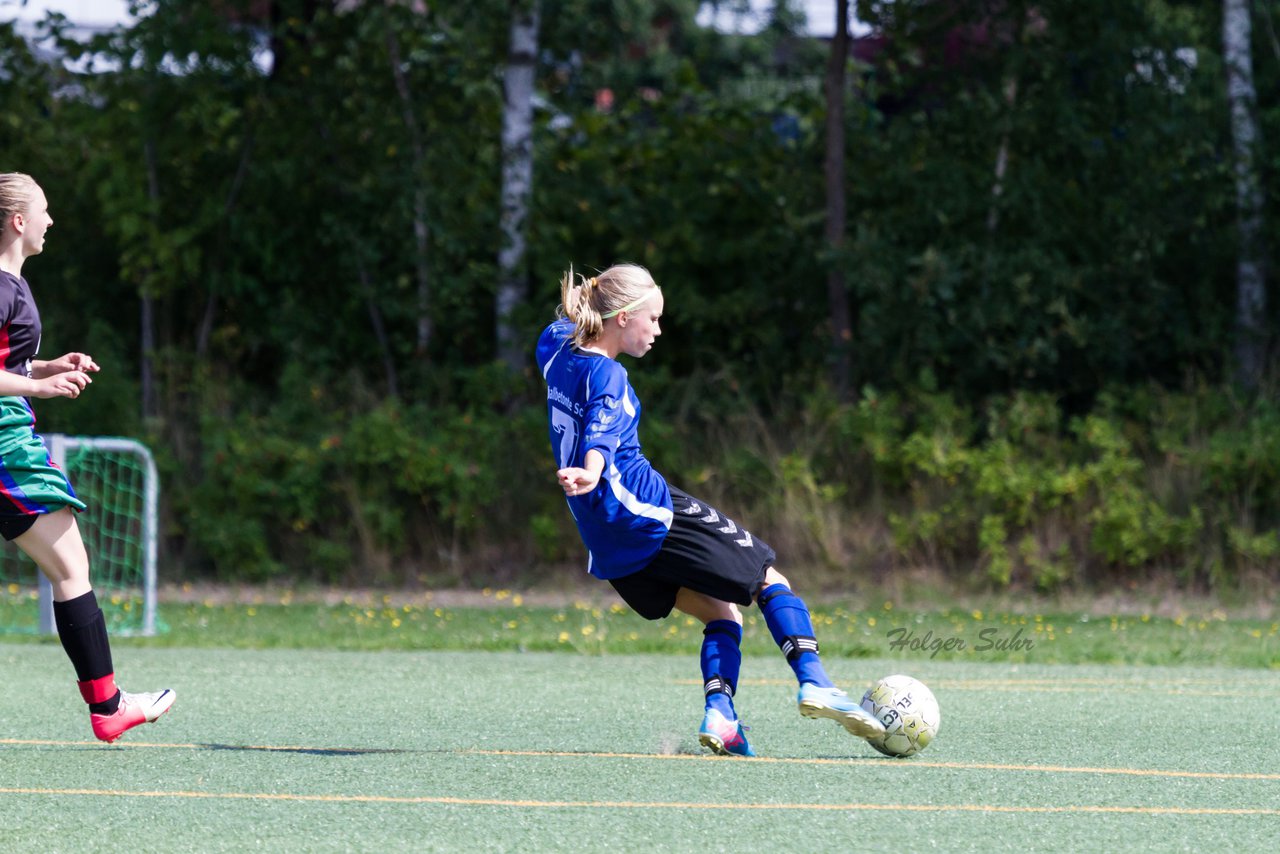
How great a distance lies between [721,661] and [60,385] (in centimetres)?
231

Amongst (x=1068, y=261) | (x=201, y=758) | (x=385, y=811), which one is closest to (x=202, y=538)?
→ (x=1068, y=261)

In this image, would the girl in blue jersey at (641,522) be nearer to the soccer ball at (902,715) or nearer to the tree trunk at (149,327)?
the soccer ball at (902,715)

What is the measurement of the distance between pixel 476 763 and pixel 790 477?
9020mm

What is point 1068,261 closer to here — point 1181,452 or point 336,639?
point 1181,452

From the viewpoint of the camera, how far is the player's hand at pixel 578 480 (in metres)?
5.30

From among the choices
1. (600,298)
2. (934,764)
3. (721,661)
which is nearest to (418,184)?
(600,298)

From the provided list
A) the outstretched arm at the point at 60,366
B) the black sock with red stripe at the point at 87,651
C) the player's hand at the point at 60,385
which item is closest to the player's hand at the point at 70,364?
the outstretched arm at the point at 60,366

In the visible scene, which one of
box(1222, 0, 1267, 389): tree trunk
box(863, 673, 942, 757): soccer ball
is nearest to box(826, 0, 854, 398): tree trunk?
box(1222, 0, 1267, 389): tree trunk

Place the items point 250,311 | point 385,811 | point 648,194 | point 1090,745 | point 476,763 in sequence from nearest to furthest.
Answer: point 385,811
point 476,763
point 1090,745
point 648,194
point 250,311

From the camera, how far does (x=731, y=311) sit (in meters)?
15.7

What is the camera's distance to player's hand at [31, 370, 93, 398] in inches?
211

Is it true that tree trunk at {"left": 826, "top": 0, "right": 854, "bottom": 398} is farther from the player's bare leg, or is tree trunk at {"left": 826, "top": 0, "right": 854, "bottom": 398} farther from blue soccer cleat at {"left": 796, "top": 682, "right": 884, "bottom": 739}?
the player's bare leg

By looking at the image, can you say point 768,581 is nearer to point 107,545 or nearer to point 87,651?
point 87,651

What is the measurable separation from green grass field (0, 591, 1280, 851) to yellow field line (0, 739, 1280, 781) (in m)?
0.02
